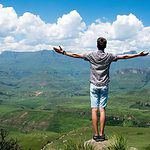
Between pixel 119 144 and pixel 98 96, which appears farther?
pixel 98 96

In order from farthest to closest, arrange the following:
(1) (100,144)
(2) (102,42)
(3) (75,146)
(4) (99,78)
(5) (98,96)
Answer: (5) (98,96), (4) (99,78), (2) (102,42), (1) (100,144), (3) (75,146)

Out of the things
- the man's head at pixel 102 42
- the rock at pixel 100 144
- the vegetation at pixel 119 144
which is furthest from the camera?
the man's head at pixel 102 42

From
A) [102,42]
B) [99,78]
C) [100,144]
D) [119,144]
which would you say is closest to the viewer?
[119,144]

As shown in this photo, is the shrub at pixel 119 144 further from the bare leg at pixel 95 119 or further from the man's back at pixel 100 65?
the man's back at pixel 100 65

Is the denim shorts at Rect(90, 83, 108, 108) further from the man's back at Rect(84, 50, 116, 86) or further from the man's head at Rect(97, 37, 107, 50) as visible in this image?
the man's head at Rect(97, 37, 107, 50)

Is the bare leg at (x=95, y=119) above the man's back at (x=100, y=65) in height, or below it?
below

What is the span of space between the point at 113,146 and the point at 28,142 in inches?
5955

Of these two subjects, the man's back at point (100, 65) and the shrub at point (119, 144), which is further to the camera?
the man's back at point (100, 65)

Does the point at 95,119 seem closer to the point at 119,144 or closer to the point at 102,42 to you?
the point at 119,144

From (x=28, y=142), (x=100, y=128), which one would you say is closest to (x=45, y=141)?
(x=28, y=142)

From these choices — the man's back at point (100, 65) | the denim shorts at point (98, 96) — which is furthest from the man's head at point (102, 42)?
the denim shorts at point (98, 96)

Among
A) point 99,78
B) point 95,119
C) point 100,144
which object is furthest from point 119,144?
point 99,78

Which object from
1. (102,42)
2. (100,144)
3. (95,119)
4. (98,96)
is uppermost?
(102,42)

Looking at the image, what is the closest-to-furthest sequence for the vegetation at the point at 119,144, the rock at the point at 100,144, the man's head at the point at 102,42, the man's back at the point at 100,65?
the vegetation at the point at 119,144 < the rock at the point at 100,144 < the man's head at the point at 102,42 < the man's back at the point at 100,65
